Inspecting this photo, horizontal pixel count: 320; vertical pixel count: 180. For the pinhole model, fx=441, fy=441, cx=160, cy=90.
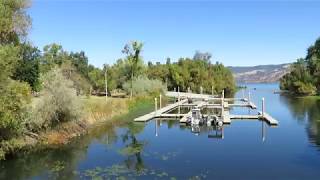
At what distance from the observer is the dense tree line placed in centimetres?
11381

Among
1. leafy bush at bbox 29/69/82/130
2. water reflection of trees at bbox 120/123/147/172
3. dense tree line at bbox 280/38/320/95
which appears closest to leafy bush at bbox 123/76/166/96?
water reflection of trees at bbox 120/123/147/172

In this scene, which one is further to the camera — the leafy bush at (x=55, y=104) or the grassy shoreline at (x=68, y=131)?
the leafy bush at (x=55, y=104)

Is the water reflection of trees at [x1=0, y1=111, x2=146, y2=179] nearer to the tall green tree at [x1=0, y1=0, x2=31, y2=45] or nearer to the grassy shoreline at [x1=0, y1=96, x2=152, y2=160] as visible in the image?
the grassy shoreline at [x1=0, y1=96, x2=152, y2=160]

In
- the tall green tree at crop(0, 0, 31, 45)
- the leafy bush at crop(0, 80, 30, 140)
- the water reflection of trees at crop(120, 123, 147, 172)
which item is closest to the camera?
the leafy bush at crop(0, 80, 30, 140)

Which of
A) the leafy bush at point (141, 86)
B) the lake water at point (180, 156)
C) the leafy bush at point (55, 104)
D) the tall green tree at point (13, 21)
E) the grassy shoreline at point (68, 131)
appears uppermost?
the tall green tree at point (13, 21)

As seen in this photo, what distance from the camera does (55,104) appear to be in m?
35.7

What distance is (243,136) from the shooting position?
39562mm

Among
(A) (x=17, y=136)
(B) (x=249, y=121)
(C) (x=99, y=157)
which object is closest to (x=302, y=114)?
(B) (x=249, y=121)

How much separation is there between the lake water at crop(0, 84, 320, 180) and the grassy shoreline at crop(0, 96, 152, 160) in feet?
3.12

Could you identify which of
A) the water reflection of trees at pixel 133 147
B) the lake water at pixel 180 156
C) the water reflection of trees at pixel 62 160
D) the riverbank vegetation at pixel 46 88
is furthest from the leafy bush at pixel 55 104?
the water reflection of trees at pixel 133 147

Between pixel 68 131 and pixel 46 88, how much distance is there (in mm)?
4395

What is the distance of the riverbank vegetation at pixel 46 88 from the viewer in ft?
77.6

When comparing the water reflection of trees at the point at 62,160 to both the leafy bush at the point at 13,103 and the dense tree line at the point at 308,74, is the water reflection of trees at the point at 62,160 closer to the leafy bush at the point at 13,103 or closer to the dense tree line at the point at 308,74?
the leafy bush at the point at 13,103

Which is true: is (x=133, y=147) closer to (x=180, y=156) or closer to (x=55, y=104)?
(x=180, y=156)
